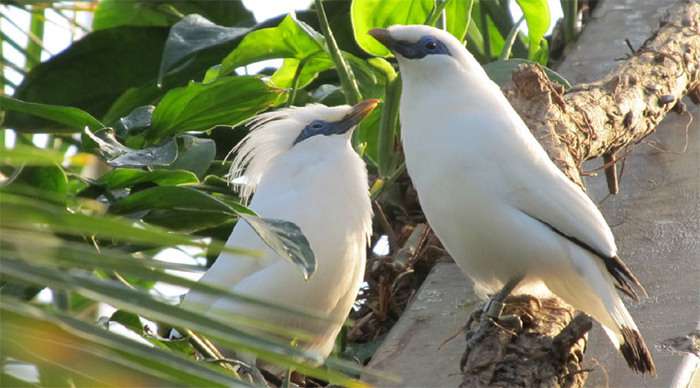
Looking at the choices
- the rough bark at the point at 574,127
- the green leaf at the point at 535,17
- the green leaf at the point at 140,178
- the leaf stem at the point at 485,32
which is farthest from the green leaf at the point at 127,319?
the leaf stem at the point at 485,32

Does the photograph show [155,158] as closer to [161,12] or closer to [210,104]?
[210,104]

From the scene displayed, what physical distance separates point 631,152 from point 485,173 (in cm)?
147

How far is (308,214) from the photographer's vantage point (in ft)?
9.48

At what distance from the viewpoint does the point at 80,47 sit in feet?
14.7

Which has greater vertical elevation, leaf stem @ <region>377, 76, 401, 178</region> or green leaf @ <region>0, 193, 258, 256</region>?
green leaf @ <region>0, 193, 258, 256</region>

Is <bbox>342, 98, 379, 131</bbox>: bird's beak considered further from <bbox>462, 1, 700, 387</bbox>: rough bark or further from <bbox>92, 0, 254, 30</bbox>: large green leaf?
<bbox>92, 0, 254, 30</bbox>: large green leaf

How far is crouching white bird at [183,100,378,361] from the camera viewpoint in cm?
282

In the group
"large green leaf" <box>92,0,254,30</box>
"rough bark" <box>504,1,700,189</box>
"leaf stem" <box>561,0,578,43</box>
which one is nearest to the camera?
"rough bark" <box>504,1,700,189</box>

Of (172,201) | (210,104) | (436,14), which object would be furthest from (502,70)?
(172,201)

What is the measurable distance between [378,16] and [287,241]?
2260mm

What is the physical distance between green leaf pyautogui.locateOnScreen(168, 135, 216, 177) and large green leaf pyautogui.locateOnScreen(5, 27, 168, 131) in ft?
4.01

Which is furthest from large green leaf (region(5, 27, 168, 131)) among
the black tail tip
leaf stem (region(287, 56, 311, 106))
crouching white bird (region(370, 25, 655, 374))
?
the black tail tip

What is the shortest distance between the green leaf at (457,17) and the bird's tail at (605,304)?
1289 millimetres

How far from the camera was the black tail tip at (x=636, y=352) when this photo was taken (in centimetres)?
228
